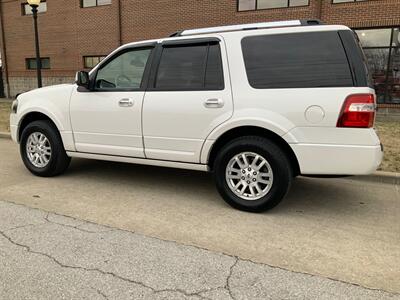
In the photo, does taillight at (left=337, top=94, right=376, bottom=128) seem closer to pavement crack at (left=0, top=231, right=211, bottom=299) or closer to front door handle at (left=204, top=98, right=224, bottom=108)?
front door handle at (left=204, top=98, right=224, bottom=108)

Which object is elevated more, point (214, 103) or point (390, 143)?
point (214, 103)

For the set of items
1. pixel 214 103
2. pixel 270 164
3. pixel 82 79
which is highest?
pixel 82 79

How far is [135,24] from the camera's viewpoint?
17531 millimetres

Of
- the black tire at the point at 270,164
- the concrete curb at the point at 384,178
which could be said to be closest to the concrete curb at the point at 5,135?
the black tire at the point at 270,164

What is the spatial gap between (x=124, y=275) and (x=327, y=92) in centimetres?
254

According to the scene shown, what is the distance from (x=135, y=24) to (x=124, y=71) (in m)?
13.7

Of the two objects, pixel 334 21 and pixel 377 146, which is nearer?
pixel 377 146

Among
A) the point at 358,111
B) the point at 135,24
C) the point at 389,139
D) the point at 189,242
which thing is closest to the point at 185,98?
the point at 189,242

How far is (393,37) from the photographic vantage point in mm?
13086

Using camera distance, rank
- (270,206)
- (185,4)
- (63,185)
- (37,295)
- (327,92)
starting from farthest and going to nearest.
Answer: (185,4) → (63,185) → (270,206) → (327,92) → (37,295)

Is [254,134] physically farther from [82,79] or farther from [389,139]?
[389,139]

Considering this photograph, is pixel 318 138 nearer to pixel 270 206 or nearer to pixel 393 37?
pixel 270 206

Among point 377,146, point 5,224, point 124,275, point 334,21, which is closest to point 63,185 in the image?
point 5,224

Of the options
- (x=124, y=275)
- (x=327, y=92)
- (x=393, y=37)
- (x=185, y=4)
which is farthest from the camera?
(x=185, y=4)
